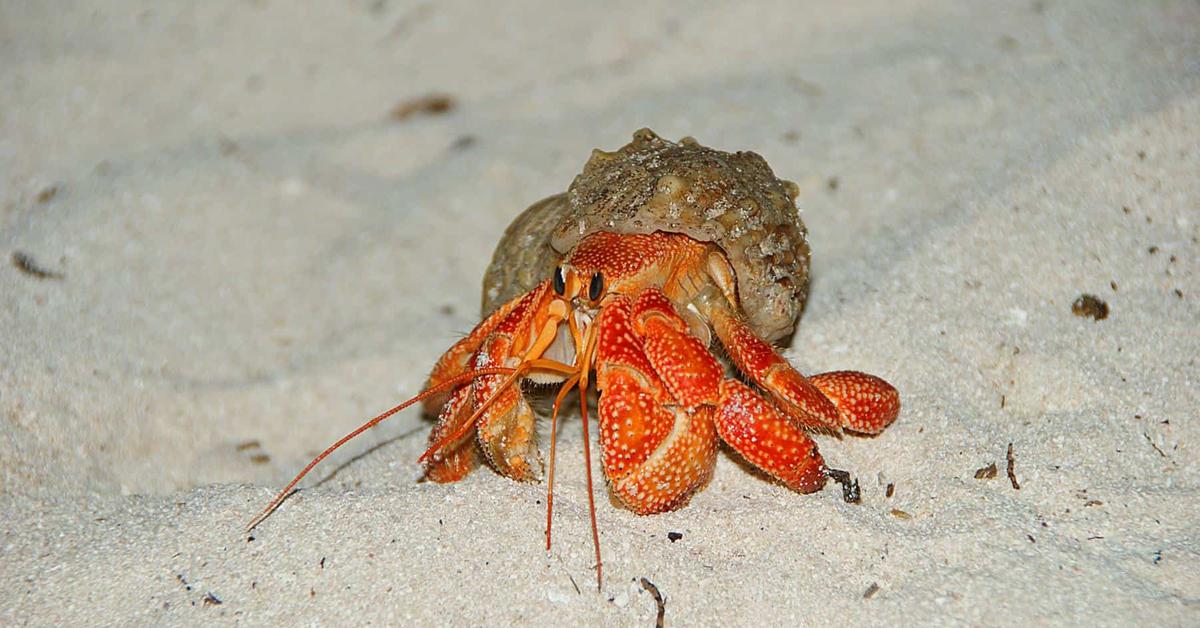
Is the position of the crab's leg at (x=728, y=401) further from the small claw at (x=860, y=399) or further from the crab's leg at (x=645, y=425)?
the small claw at (x=860, y=399)

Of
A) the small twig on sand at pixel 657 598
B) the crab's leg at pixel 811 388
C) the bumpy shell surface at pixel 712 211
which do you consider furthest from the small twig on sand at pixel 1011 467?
the small twig on sand at pixel 657 598

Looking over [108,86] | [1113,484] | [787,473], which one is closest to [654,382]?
[787,473]

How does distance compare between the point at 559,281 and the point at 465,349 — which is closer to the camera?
the point at 559,281

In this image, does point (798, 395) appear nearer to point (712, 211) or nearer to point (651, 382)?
point (651, 382)

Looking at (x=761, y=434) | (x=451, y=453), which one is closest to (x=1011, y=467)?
(x=761, y=434)

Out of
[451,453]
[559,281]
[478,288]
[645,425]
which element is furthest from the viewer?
[478,288]

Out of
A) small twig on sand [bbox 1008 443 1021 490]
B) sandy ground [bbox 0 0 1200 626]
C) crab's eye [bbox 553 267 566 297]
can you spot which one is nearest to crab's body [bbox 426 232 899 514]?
crab's eye [bbox 553 267 566 297]

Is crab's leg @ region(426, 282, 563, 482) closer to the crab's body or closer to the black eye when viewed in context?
the crab's body
